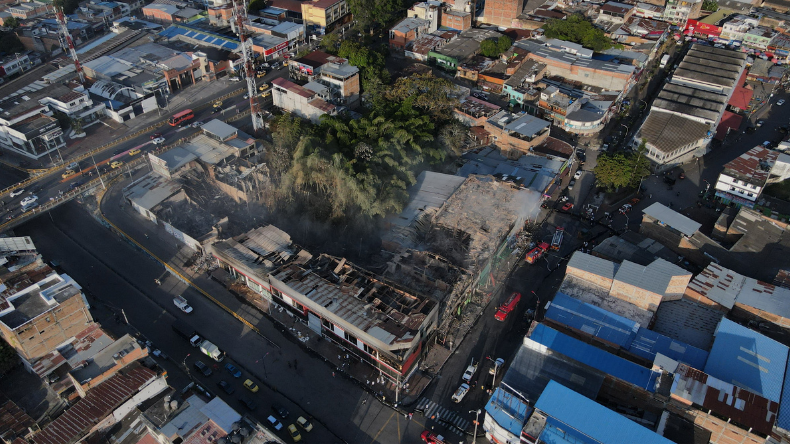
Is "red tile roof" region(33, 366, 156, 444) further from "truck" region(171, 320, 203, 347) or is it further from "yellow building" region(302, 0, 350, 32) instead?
"yellow building" region(302, 0, 350, 32)

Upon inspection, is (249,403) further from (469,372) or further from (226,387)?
(469,372)

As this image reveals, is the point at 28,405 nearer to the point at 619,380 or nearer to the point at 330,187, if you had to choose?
the point at 330,187

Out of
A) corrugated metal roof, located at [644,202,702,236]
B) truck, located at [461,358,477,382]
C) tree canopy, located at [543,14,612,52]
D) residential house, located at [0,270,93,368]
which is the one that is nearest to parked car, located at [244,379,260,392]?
residential house, located at [0,270,93,368]

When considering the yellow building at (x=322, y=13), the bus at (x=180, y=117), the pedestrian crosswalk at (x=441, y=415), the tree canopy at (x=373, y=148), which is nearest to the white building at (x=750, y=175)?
the tree canopy at (x=373, y=148)

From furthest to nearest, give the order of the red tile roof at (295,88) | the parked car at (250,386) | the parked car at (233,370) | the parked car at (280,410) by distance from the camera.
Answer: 1. the red tile roof at (295,88)
2. the parked car at (233,370)
3. the parked car at (250,386)
4. the parked car at (280,410)

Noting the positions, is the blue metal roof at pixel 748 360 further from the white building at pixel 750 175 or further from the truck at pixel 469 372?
the white building at pixel 750 175

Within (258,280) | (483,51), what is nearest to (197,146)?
(258,280)
